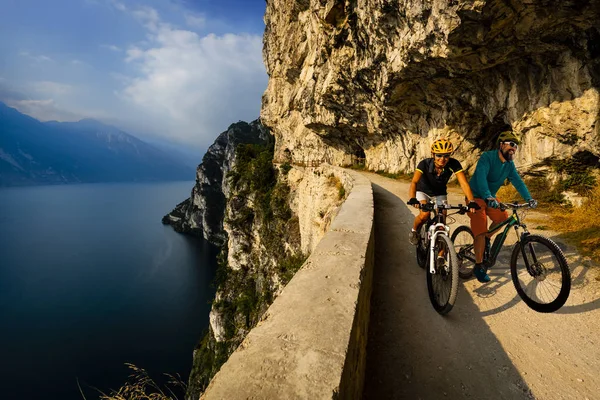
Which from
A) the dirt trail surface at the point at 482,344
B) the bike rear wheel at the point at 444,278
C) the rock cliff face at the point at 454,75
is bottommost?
the dirt trail surface at the point at 482,344

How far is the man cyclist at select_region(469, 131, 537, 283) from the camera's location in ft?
11.9

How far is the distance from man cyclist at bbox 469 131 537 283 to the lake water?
17441mm

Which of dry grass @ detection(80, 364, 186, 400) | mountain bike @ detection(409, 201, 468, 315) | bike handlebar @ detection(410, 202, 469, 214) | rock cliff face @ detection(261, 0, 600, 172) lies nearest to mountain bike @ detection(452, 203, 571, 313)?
bike handlebar @ detection(410, 202, 469, 214)

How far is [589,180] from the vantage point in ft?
29.6

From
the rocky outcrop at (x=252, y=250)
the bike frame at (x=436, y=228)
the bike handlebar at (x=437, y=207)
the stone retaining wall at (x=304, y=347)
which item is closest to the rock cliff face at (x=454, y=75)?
the rocky outcrop at (x=252, y=250)

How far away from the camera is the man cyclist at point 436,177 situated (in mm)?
3693

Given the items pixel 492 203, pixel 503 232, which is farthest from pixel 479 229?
pixel 492 203

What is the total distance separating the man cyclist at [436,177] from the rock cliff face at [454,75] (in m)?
8.69

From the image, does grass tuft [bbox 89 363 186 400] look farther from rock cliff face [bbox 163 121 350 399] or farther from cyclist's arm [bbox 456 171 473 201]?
rock cliff face [bbox 163 121 350 399]

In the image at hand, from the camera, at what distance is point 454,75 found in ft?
42.3

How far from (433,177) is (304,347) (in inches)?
132

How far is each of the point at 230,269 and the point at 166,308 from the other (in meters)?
22.5

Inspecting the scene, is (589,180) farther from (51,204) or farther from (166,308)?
(51,204)

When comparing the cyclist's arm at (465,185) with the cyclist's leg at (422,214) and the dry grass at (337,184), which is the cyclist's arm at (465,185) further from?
the dry grass at (337,184)
